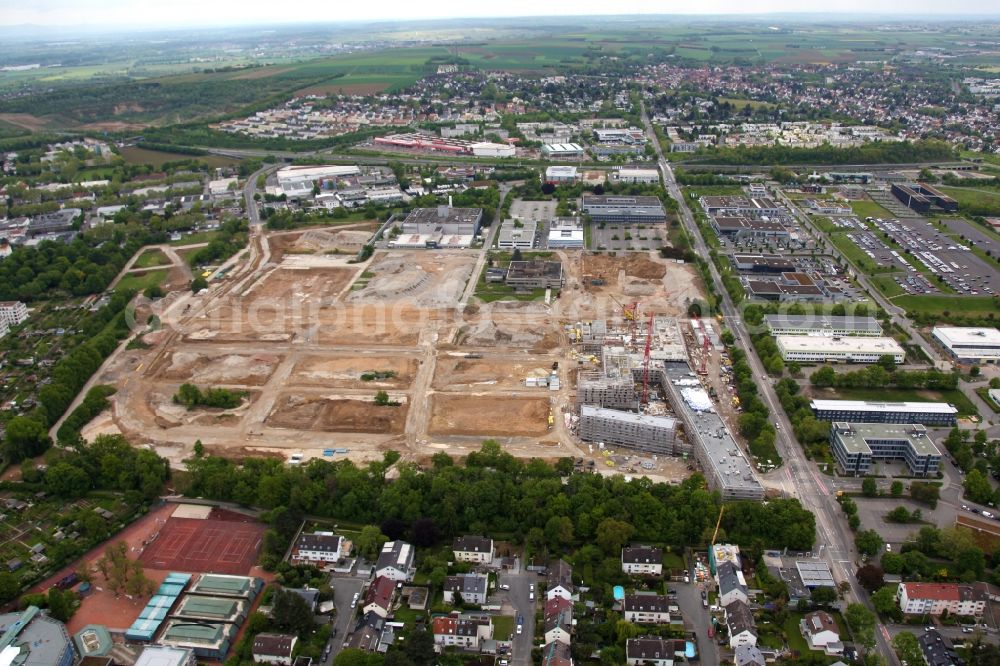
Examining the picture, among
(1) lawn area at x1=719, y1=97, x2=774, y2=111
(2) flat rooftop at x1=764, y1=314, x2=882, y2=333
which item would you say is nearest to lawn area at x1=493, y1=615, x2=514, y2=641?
(2) flat rooftop at x1=764, y1=314, x2=882, y2=333

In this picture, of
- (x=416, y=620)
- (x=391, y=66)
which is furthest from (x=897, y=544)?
(x=391, y=66)

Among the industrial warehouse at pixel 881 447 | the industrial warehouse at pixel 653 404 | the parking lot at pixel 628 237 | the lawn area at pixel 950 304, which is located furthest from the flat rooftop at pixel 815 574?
the parking lot at pixel 628 237

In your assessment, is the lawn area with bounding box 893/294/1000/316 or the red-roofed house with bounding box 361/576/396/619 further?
the lawn area with bounding box 893/294/1000/316

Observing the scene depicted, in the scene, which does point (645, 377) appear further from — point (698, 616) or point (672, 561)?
point (698, 616)

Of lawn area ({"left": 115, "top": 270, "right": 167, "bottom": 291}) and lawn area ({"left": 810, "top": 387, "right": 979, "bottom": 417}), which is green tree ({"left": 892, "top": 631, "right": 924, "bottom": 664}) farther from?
lawn area ({"left": 115, "top": 270, "right": 167, "bottom": 291})

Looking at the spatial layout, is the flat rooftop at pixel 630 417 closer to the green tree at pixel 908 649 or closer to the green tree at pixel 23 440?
the green tree at pixel 908 649

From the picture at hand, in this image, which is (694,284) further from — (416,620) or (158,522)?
(158,522)
